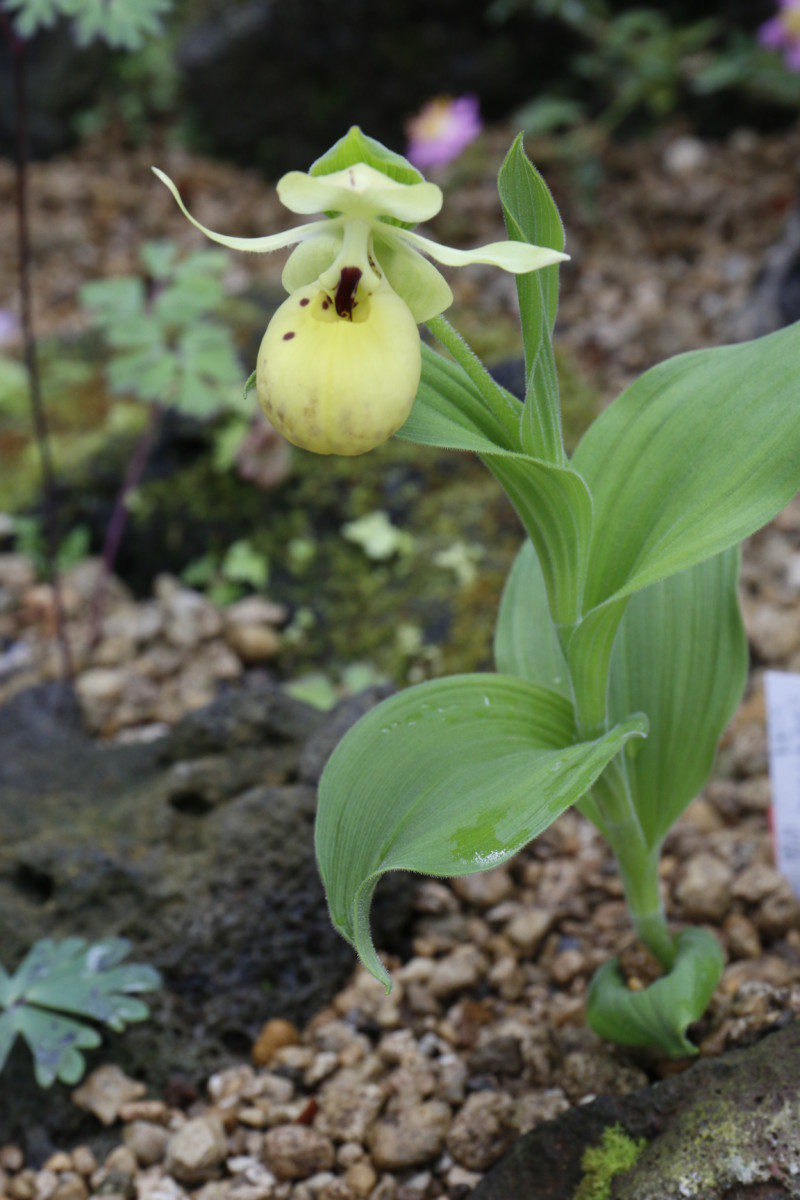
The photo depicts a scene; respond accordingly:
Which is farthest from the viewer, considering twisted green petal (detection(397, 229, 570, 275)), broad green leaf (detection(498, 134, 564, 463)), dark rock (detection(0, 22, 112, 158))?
dark rock (detection(0, 22, 112, 158))

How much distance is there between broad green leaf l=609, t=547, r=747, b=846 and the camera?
1235 millimetres

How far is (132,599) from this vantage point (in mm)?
2328

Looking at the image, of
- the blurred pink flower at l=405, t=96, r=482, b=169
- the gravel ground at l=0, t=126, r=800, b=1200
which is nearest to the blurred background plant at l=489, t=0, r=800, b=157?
the blurred pink flower at l=405, t=96, r=482, b=169

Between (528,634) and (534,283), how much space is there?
500 millimetres

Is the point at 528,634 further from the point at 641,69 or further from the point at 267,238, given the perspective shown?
the point at 641,69

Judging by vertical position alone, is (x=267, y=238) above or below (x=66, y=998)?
above

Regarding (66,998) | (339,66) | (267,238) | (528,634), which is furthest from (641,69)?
(66,998)

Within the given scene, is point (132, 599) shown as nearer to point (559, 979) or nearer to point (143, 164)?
point (559, 979)

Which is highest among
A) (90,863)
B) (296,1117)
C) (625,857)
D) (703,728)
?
(703,728)

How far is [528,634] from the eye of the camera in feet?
4.36

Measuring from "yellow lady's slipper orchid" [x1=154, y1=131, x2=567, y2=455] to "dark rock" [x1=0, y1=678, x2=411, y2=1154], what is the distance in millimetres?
757

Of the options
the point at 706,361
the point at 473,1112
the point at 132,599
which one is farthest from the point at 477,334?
the point at 473,1112

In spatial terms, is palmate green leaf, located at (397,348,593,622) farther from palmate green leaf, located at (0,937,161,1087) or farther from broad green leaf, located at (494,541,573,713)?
palmate green leaf, located at (0,937,161,1087)

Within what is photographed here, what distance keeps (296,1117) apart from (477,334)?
1698 millimetres
